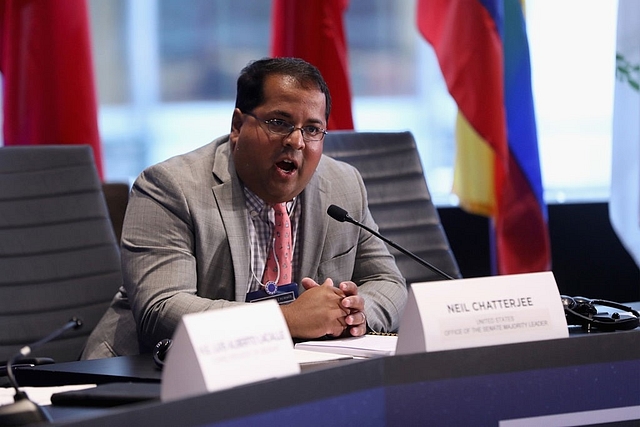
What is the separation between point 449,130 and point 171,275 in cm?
238

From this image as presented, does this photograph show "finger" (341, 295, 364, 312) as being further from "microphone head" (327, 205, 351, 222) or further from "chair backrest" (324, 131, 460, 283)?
"chair backrest" (324, 131, 460, 283)

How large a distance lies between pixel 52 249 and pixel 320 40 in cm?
134

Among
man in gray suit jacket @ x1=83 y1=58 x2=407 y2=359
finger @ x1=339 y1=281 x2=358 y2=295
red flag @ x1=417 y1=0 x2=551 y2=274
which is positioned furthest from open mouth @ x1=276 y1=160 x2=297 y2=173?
red flag @ x1=417 y1=0 x2=551 y2=274

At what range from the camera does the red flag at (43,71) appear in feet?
10.1

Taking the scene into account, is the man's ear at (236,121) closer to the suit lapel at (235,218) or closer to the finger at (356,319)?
the suit lapel at (235,218)

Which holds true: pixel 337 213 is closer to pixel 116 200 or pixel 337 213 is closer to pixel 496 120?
pixel 116 200

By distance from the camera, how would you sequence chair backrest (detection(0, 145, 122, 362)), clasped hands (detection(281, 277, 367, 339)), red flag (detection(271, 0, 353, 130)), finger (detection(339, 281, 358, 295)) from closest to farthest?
clasped hands (detection(281, 277, 367, 339)) → finger (detection(339, 281, 358, 295)) → chair backrest (detection(0, 145, 122, 362)) → red flag (detection(271, 0, 353, 130))

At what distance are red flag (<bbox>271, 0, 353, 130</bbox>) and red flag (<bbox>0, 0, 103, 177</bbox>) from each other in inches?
28.7

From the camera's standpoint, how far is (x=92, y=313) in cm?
265

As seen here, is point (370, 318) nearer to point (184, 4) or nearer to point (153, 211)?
point (153, 211)

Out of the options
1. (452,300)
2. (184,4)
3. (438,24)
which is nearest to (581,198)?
(438,24)

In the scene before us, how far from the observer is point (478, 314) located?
1.44m

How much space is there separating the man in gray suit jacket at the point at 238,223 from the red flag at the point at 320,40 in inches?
40.6

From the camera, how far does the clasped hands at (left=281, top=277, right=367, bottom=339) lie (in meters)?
1.89
